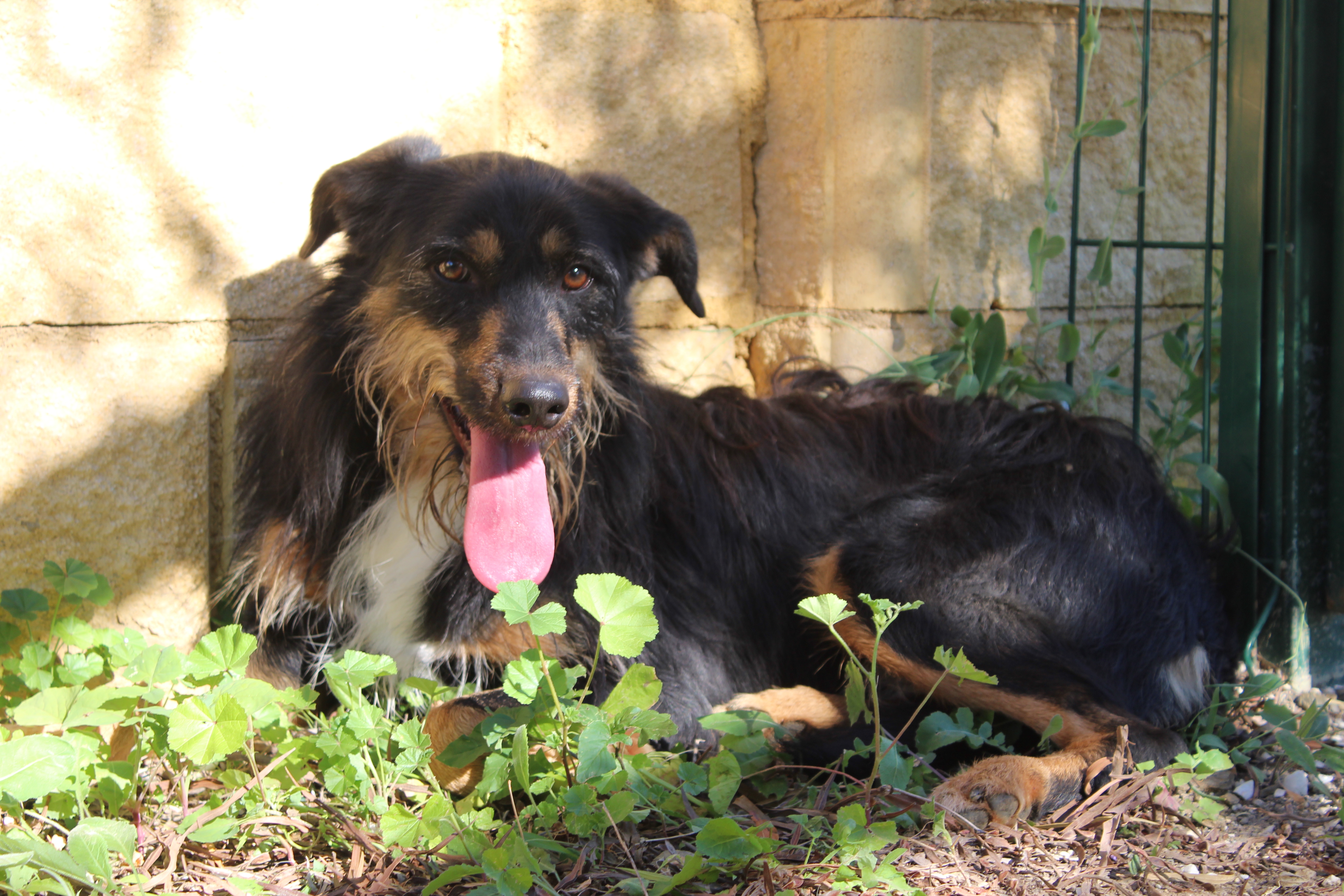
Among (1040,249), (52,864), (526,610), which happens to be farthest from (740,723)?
(1040,249)

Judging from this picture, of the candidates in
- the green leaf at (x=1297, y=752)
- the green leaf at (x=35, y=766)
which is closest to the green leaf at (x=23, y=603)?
the green leaf at (x=35, y=766)

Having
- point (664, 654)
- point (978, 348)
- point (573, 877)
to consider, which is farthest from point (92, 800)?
point (978, 348)

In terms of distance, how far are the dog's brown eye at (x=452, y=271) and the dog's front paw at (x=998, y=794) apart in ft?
5.45

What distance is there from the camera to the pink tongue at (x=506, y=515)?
2.57 metres

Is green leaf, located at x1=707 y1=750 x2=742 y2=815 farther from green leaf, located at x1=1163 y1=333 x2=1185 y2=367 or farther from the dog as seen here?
green leaf, located at x1=1163 y1=333 x2=1185 y2=367

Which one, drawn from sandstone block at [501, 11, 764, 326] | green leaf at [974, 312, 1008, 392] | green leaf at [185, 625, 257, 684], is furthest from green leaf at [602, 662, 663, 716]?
green leaf at [974, 312, 1008, 392]

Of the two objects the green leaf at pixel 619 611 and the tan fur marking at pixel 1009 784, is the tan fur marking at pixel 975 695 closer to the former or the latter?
the tan fur marking at pixel 1009 784

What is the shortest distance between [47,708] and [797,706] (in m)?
1.84

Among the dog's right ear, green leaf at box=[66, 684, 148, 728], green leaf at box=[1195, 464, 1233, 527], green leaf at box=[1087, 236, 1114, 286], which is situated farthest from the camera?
green leaf at box=[1087, 236, 1114, 286]

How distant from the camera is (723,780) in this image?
2.28 meters

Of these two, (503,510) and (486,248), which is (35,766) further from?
(486,248)

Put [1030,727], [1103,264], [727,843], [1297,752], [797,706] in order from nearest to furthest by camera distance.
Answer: [727,843] → [1297,752] → [1030,727] → [797,706] → [1103,264]

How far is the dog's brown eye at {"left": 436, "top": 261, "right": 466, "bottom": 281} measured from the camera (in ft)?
8.56

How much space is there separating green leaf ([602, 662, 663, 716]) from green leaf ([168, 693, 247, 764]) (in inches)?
30.0
